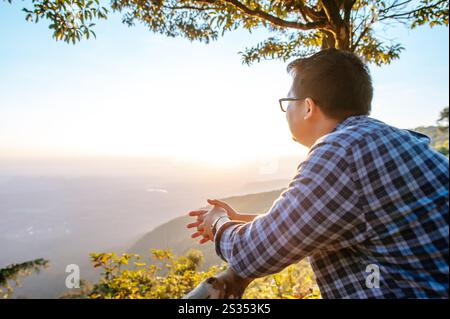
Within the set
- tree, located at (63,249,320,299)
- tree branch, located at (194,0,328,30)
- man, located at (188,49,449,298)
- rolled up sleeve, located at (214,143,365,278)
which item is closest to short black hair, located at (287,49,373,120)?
man, located at (188,49,449,298)

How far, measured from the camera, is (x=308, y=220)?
1.07 meters

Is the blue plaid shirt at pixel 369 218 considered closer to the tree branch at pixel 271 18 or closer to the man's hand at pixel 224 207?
the man's hand at pixel 224 207

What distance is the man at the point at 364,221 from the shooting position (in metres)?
1.02

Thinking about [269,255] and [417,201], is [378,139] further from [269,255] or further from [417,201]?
[269,255]

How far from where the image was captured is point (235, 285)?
108 cm

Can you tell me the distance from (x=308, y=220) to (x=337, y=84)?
35.8 inches

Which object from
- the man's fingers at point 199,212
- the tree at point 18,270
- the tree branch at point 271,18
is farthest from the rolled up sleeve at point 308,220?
the tree at point 18,270

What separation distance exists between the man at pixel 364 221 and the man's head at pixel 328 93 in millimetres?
285

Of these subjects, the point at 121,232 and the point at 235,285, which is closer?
the point at 235,285

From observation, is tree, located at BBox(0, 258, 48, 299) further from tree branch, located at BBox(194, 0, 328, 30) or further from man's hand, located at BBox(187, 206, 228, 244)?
tree branch, located at BBox(194, 0, 328, 30)

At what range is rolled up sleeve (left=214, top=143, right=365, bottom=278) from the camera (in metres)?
1.07

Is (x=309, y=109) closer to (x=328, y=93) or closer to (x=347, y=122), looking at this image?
(x=328, y=93)
